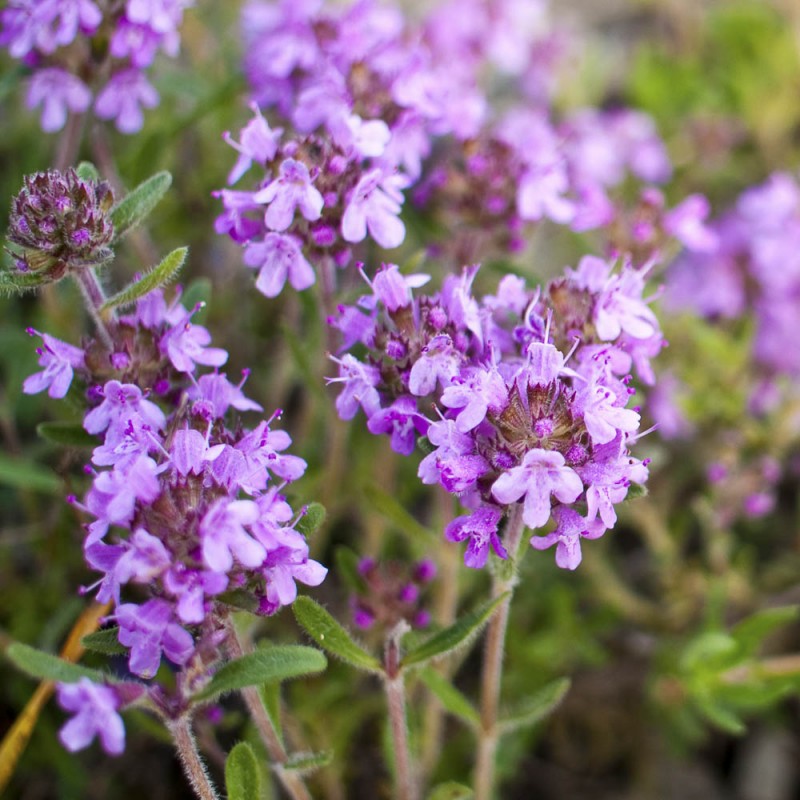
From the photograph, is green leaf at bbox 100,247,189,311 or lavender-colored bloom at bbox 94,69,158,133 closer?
green leaf at bbox 100,247,189,311

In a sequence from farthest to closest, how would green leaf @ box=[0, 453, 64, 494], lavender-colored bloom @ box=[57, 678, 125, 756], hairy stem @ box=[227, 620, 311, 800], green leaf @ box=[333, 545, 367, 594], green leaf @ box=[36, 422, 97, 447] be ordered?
green leaf @ box=[0, 453, 64, 494], green leaf @ box=[333, 545, 367, 594], green leaf @ box=[36, 422, 97, 447], hairy stem @ box=[227, 620, 311, 800], lavender-colored bloom @ box=[57, 678, 125, 756]

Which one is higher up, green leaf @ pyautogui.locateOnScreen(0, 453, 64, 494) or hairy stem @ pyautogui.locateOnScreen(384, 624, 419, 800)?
green leaf @ pyautogui.locateOnScreen(0, 453, 64, 494)

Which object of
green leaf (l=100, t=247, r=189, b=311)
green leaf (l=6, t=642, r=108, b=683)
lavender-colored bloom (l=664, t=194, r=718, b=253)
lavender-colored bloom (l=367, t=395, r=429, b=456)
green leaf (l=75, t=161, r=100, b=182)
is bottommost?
green leaf (l=6, t=642, r=108, b=683)

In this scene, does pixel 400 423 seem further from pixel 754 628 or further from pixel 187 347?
pixel 754 628

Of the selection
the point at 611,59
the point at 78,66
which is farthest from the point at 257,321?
the point at 611,59

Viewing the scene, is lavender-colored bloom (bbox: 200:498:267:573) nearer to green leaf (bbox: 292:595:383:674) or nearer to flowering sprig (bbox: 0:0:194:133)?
green leaf (bbox: 292:595:383:674)

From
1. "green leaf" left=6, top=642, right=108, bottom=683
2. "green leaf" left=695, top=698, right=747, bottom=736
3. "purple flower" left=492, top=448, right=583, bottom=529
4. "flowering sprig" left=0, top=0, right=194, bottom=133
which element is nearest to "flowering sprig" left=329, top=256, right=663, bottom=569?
"purple flower" left=492, top=448, right=583, bottom=529

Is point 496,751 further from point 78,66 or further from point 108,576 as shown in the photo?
point 78,66
